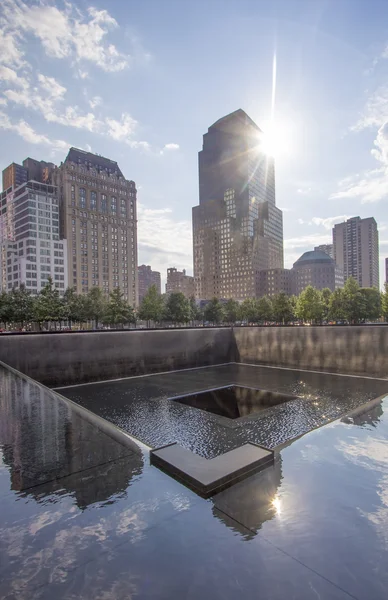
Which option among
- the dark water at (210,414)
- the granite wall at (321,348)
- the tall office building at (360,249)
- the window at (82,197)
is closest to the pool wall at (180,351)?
the granite wall at (321,348)

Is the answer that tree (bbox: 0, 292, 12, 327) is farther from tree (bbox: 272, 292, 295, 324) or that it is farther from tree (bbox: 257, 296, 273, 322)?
tree (bbox: 257, 296, 273, 322)

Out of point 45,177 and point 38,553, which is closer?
point 38,553

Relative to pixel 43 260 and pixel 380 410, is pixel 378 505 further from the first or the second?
pixel 43 260

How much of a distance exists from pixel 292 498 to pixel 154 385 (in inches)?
620

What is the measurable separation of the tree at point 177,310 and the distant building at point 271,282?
80.6 m

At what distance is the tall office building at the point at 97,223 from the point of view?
105312mm

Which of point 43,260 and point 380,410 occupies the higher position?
point 43,260

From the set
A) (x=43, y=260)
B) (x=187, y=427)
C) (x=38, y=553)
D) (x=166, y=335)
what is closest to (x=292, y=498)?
(x=38, y=553)

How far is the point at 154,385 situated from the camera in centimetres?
1917

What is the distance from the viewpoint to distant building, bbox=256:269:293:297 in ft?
457

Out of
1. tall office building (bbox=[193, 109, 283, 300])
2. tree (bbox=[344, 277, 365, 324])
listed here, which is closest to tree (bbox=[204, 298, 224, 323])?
tree (bbox=[344, 277, 365, 324])

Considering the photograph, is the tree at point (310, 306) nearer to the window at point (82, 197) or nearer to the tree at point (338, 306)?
the tree at point (338, 306)


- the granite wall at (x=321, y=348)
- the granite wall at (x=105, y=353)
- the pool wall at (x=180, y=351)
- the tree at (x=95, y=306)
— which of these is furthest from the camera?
the tree at (x=95, y=306)

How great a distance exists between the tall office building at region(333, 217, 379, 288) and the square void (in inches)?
7119
